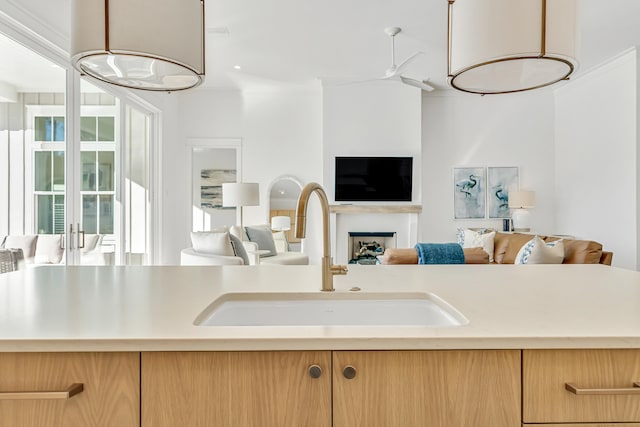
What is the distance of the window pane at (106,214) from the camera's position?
414 centimetres

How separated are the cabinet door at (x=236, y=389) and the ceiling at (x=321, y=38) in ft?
10.1

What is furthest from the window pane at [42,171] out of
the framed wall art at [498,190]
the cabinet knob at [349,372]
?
the framed wall art at [498,190]

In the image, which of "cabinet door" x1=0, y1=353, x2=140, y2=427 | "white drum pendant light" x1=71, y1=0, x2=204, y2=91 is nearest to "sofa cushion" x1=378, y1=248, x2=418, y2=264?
"white drum pendant light" x1=71, y1=0, x2=204, y2=91

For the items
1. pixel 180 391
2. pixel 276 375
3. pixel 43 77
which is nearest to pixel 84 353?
pixel 180 391

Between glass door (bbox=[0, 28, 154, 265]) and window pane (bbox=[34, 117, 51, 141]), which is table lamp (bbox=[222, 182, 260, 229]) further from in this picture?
window pane (bbox=[34, 117, 51, 141])

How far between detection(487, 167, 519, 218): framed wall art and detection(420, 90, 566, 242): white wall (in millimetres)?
115

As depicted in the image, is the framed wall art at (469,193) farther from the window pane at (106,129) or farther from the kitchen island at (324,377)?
the kitchen island at (324,377)

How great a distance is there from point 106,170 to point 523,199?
18.1ft

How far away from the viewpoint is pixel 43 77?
3303 millimetres

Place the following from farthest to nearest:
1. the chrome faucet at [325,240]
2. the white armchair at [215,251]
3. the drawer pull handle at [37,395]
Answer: the white armchair at [215,251]
the chrome faucet at [325,240]
the drawer pull handle at [37,395]

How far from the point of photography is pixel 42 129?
3244 mm

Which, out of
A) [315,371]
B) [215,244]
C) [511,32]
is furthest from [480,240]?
[315,371]

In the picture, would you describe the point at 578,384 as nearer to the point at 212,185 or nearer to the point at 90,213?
the point at 90,213

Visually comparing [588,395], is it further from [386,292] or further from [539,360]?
[386,292]
